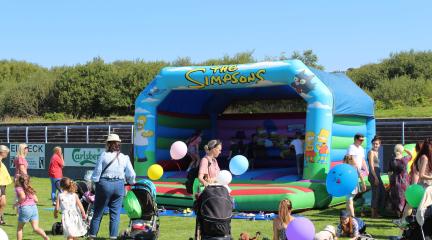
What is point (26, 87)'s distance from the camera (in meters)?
35.6

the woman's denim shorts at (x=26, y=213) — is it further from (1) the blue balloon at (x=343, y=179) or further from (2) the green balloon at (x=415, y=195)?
(2) the green balloon at (x=415, y=195)

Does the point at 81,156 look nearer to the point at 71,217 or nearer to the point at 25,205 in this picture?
Result: the point at 25,205

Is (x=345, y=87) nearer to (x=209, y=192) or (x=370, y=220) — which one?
(x=370, y=220)

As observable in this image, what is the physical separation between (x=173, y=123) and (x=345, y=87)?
420cm

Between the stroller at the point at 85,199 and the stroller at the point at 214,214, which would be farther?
the stroller at the point at 85,199

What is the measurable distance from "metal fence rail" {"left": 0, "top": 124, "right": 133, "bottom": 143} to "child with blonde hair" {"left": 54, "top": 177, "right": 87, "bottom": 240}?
12.9 m

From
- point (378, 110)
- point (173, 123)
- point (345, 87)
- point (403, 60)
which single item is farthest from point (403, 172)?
point (403, 60)

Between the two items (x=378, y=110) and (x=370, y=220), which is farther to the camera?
(x=378, y=110)

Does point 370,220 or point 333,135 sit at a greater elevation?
point 333,135

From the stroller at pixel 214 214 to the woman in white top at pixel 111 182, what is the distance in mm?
1760

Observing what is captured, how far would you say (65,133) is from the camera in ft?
70.0

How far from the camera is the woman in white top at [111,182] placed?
763 cm

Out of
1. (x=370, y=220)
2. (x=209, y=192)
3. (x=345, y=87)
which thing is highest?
(x=345, y=87)

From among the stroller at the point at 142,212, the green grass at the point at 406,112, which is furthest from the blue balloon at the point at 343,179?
the green grass at the point at 406,112
